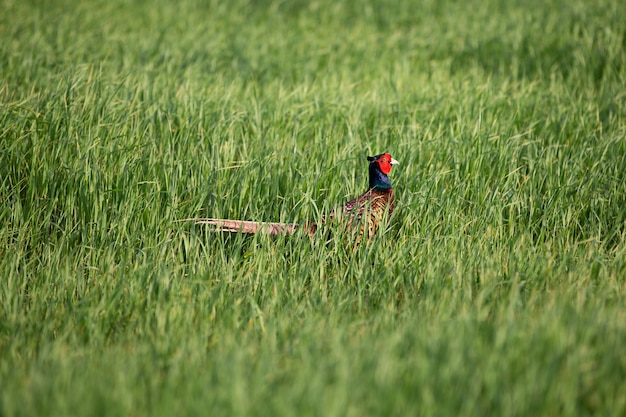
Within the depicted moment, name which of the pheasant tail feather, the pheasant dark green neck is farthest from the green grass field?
the pheasant dark green neck

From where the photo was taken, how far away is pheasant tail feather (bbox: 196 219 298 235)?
3.66m

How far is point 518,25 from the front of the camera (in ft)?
25.5

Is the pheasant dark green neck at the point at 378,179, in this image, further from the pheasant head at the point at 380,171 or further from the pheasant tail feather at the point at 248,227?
the pheasant tail feather at the point at 248,227

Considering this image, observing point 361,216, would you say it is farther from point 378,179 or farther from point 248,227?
point 248,227

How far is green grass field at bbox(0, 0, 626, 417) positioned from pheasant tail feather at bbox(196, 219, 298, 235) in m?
0.08

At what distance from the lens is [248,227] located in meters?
3.71

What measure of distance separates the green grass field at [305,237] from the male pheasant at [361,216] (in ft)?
0.34

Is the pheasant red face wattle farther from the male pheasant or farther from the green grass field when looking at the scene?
the green grass field

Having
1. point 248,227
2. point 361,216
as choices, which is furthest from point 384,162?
point 248,227

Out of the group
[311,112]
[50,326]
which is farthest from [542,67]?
[50,326]

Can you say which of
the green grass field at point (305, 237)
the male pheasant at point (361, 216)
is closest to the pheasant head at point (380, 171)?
the male pheasant at point (361, 216)

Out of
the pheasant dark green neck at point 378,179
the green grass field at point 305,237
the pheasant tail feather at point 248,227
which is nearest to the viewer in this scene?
the green grass field at point 305,237

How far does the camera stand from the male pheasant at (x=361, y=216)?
3.68 metres

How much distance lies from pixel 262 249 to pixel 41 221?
1484 millimetres
